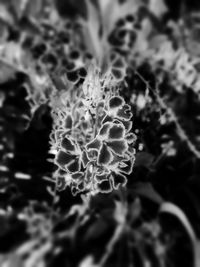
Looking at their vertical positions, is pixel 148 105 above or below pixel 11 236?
above

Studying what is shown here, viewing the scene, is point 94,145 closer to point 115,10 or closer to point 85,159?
point 85,159

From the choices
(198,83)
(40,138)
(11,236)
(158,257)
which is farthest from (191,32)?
(11,236)

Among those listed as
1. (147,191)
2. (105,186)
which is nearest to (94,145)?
(105,186)

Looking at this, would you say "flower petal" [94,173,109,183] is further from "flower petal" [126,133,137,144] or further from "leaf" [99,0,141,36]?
"leaf" [99,0,141,36]

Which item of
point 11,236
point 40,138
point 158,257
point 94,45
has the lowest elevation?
point 158,257

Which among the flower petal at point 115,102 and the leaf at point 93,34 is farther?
the leaf at point 93,34

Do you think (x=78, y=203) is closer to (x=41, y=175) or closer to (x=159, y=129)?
(x=41, y=175)

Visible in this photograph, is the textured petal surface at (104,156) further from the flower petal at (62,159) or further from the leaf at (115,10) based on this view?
the leaf at (115,10)

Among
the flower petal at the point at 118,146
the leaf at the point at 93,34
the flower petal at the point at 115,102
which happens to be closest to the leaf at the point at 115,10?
the leaf at the point at 93,34

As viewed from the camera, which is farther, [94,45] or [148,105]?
[94,45]

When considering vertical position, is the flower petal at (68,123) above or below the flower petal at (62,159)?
above

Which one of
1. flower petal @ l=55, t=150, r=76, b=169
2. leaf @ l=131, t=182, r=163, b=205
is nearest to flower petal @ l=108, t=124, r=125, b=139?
flower petal @ l=55, t=150, r=76, b=169
